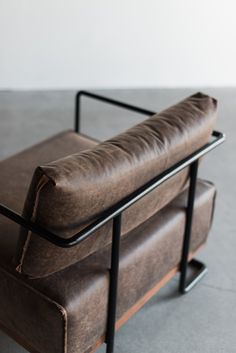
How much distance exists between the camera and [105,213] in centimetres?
146

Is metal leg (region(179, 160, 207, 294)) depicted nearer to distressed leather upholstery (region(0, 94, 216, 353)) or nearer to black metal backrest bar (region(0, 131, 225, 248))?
distressed leather upholstery (region(0, 94, 216, 353))

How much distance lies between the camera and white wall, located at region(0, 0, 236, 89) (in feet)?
12.0

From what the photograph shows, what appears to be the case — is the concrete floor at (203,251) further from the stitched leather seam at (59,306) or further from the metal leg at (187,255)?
the stitched leather seam at (59,306)

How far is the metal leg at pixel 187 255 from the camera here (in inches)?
74.7

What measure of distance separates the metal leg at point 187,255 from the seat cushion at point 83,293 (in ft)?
0.17

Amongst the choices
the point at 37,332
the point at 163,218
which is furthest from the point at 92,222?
the point at 163,218

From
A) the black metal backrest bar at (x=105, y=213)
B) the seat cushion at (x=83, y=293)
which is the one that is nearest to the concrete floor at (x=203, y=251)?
the seat cushion at (x=83, y=293)

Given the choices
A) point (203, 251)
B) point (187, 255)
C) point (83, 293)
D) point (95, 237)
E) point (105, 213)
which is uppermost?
A: point (105, 213)

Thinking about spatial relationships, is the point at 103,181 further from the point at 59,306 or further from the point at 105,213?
the point at 59,306

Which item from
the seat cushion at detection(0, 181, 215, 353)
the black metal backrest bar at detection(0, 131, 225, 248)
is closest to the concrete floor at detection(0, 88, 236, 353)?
the seat cushion at detection(0, 181, 215, 353)

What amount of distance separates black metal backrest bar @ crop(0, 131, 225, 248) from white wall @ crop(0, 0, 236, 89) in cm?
217

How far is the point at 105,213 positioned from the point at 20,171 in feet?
2.33

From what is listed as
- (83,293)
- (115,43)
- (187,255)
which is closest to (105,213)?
(83,293)

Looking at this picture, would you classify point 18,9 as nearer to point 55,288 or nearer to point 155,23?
point 155,23
